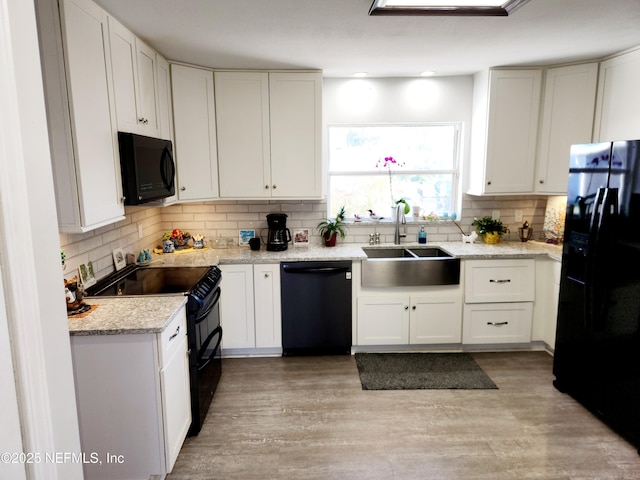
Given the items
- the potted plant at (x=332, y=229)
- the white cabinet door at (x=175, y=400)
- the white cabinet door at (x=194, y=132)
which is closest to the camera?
the white cabinet door at (x=175, y=400)

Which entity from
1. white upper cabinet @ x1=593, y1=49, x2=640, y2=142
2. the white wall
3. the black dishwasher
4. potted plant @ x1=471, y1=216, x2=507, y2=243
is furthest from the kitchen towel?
the white wall

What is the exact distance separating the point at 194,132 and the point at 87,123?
1372 mm

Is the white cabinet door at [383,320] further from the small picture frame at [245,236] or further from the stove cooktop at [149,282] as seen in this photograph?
the stove cooktop at [149,282]

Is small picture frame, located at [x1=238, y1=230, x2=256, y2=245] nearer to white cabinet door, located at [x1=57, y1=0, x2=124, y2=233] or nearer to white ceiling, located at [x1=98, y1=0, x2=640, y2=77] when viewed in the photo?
white ceiling, located at [x1=98, y1=0, x2=640, y2=77]

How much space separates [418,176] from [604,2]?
6.69 feet

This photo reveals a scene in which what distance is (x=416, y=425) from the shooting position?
253cm

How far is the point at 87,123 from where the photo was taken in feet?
6.31

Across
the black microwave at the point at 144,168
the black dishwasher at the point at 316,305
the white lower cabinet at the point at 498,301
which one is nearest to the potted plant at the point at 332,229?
the black dishwasher at the point at 316,305

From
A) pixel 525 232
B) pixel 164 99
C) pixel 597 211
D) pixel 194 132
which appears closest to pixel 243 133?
pixel 194 132

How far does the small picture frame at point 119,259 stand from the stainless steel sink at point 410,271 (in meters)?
1.79

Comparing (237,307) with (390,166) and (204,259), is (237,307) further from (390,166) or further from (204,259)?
(390,166)

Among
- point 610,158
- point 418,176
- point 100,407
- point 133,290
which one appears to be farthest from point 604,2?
point 100,407

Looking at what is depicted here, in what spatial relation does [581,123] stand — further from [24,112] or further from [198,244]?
[24,112]

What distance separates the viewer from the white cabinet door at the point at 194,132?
3.14 metres
